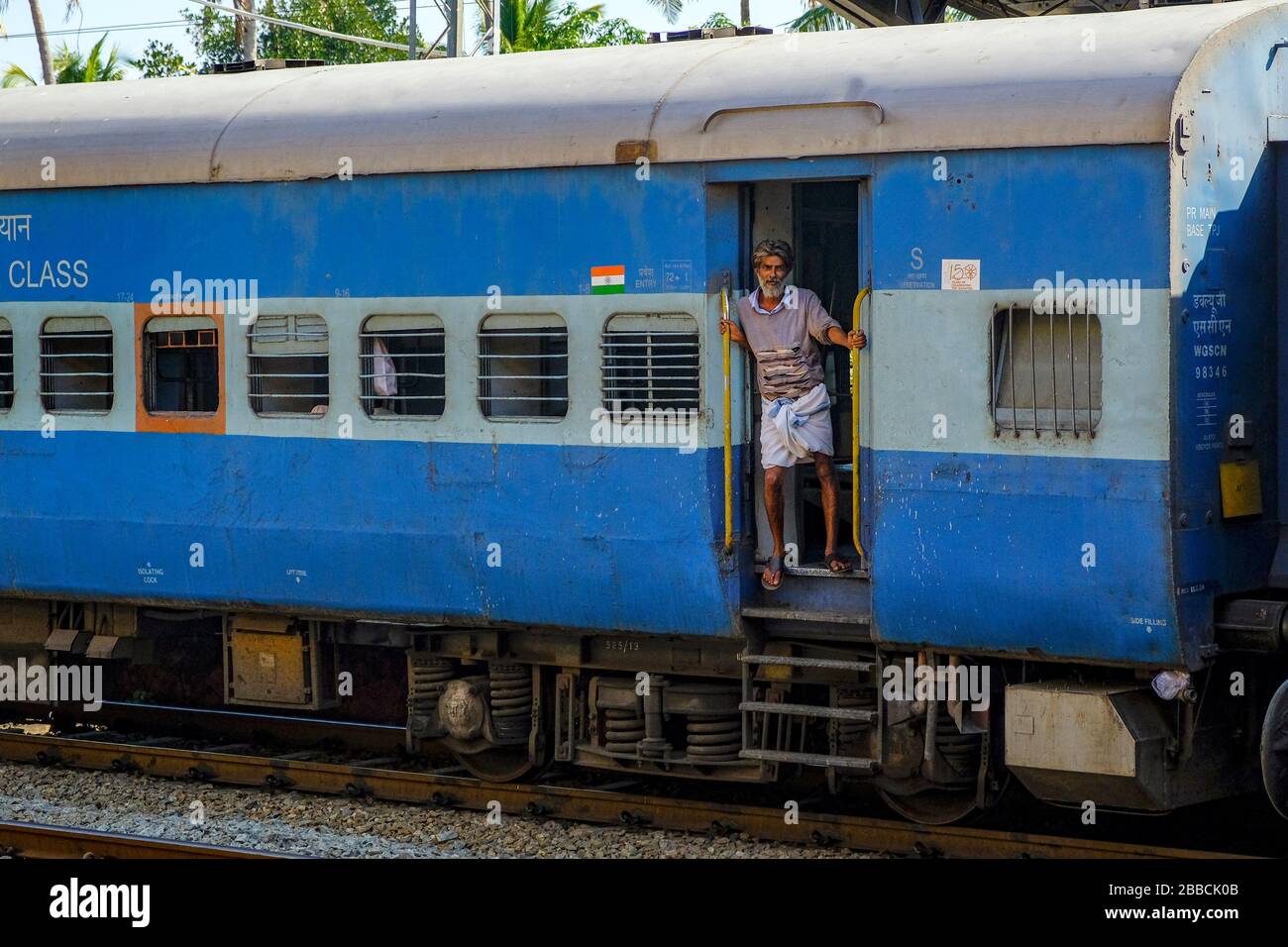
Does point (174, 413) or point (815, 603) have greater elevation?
point (174, 413)

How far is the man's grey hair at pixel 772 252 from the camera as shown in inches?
387

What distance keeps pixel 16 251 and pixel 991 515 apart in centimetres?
618

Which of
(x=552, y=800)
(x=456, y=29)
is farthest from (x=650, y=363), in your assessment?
(x=456, y=29)

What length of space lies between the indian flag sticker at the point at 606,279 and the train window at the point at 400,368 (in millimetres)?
1019

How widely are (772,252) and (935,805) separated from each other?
2892 millimetres

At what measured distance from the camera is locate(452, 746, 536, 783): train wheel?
11484 millimetres

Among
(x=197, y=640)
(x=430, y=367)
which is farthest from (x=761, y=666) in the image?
(x=197, y=640)

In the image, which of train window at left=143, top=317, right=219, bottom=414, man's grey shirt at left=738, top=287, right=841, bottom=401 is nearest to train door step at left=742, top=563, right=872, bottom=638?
man's grey shirt at left=738, top=287, right=841, bottom=401

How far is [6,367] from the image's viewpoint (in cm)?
1219

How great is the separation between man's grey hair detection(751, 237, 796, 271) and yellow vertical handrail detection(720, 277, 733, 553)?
0.21 metres

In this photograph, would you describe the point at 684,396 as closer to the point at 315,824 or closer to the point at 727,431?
the point at 727,431

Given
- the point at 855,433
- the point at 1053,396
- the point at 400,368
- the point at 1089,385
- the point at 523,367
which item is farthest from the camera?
the point at 400,368

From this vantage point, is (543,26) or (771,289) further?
(543,26)

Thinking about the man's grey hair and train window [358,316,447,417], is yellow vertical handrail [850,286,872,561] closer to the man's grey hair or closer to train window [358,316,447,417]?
the man's grey hair
